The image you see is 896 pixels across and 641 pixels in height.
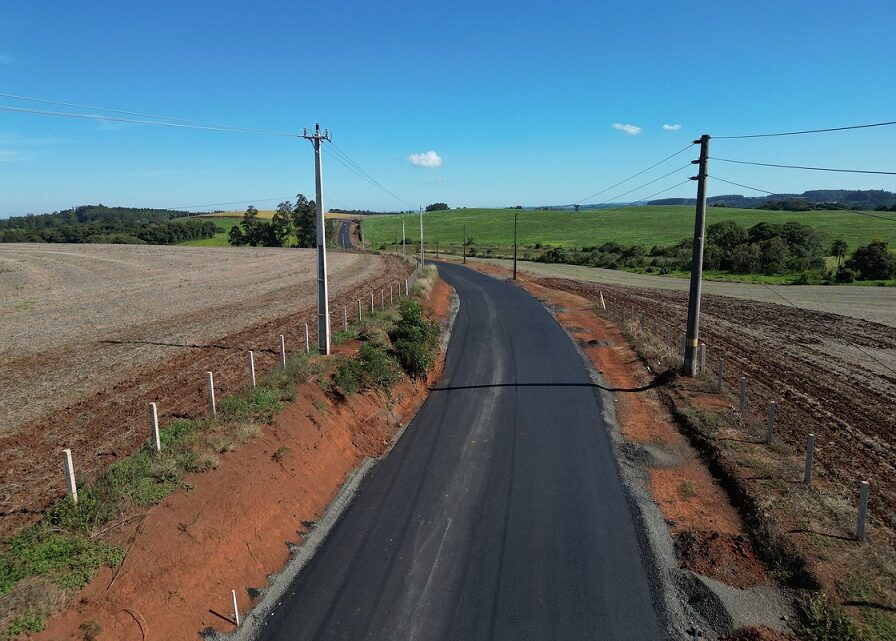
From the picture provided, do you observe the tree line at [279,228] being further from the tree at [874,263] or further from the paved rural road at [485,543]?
the paved rural road at [485,543]

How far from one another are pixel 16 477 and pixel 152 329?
1773 centimetres

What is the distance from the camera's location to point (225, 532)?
10.3m

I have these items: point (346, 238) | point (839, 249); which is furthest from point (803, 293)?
point (346, 238)

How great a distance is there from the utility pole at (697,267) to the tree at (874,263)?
5471cm

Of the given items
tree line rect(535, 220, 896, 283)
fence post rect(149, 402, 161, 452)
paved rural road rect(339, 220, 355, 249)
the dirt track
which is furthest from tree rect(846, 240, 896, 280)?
paved rural road rect(339, 220, 355, 249)

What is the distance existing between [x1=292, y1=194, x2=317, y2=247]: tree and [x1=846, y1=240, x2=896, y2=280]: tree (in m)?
95.3

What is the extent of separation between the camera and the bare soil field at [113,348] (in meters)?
12.6

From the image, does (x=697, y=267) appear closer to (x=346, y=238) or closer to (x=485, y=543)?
(x=485, y=543)

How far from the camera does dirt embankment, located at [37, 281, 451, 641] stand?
26.6 feet

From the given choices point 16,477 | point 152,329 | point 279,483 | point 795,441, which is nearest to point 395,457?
point 279,483

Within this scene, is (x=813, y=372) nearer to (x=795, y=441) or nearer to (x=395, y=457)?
(x=795, y=441)

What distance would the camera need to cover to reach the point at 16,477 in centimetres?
1123

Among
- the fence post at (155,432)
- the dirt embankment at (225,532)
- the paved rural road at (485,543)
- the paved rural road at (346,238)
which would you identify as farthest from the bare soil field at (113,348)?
the paved rural road at (346,238)

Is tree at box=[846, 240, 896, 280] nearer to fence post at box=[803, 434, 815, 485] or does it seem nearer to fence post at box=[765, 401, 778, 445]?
fence post at box=[765, 401, 778, 445]
